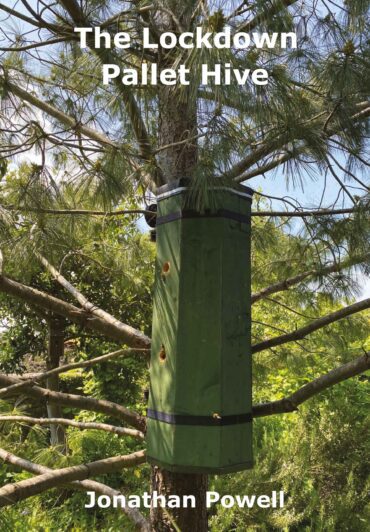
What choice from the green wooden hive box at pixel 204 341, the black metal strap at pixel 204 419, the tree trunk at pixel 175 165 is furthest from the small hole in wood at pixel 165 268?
the black metal strap at pixel 204 419

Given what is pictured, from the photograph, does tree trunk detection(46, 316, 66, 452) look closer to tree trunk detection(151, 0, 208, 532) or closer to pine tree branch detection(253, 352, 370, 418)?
tree trunk detection(151, 0, 208, 532)

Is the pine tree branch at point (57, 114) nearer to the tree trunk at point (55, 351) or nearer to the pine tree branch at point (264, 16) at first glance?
the pine tree branch at point (264, 16)

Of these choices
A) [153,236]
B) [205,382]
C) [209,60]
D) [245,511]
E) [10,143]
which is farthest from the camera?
[245,511]

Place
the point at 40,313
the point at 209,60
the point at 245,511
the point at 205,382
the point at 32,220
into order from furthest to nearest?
A: the point at 40,313 < the point at 245,511 < the point at 32,220 < the point at 205,382 < the point at 209,60

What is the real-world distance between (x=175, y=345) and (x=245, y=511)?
1876 mm

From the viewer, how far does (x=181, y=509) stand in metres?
1.43

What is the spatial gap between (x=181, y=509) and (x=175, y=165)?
38.2 inches

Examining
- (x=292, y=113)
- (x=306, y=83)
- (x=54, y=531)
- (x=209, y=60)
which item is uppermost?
(x=306, y=83)

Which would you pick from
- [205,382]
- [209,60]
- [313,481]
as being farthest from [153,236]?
[313,481]

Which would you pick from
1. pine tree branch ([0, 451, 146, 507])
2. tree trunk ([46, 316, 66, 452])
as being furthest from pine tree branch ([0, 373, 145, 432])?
tree trunk ([46, 316, 66, 452])

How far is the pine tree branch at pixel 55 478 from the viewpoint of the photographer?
1197mm

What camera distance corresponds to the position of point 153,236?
1.62m

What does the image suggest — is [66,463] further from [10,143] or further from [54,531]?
[54,531]

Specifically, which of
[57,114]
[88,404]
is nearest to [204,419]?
[88,404]
